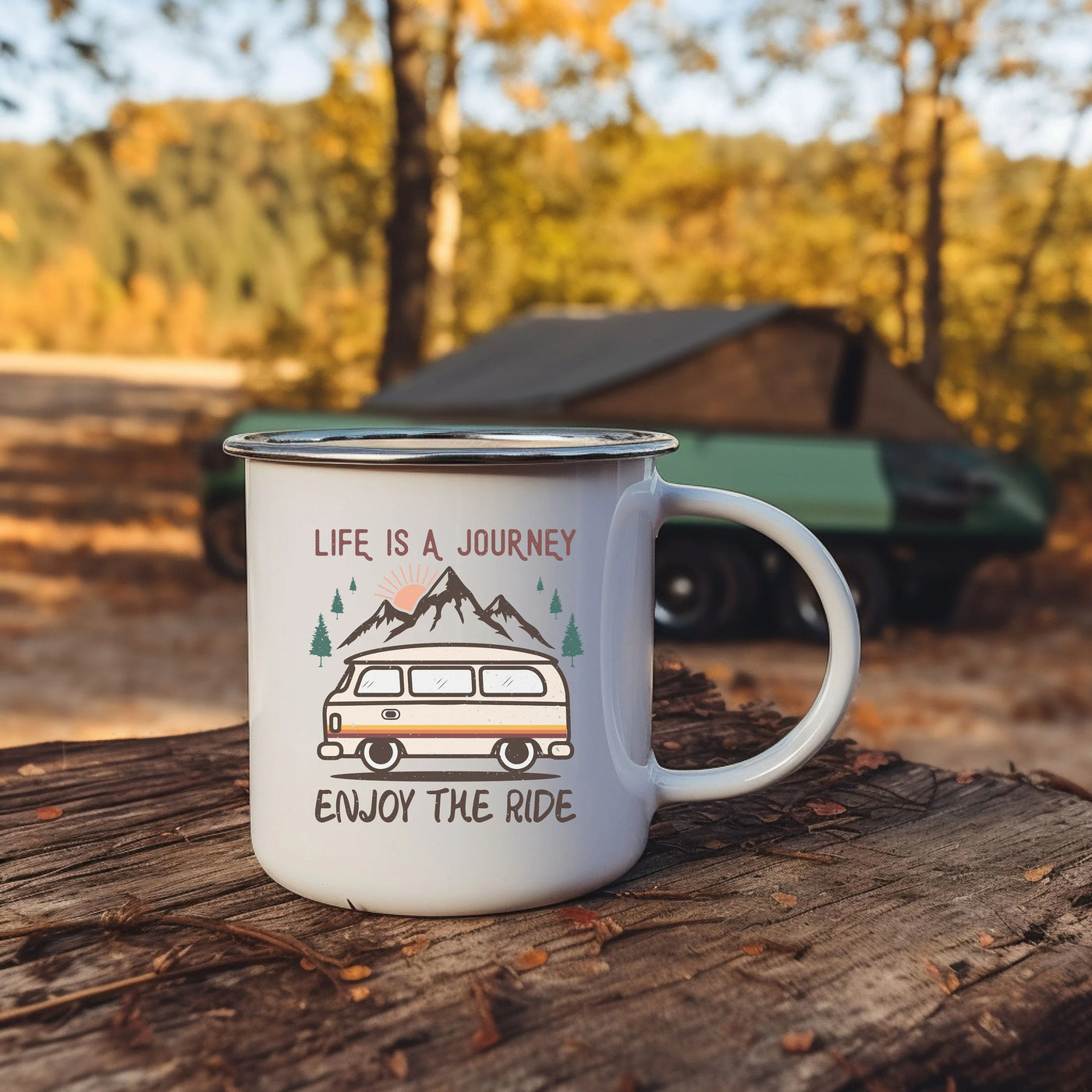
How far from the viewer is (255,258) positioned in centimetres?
5312

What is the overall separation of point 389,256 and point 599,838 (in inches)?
410

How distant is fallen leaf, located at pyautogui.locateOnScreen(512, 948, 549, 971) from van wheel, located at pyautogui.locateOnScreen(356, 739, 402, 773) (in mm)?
205

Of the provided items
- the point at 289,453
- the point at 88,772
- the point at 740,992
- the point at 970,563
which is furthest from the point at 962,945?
the point at 970,563

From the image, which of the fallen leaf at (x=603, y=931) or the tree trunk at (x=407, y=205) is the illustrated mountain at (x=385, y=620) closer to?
the fallen leaf at (x=603, y=931)

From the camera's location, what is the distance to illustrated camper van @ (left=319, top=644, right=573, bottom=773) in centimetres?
110

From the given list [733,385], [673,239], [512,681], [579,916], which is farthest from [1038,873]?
[673,239]

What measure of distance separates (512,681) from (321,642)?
18 cm

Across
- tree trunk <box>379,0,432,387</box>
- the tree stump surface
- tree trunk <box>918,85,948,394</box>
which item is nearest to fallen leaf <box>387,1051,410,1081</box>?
the tree stump surface

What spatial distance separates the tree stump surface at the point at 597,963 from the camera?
0.96m

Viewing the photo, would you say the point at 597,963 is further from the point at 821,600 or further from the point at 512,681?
the point at 821,600

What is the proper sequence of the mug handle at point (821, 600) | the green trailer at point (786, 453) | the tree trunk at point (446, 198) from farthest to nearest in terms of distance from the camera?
the tree trunk at point (446, 198) < the green trailer at point (786, 453) < the mug handle at point (821, 600)

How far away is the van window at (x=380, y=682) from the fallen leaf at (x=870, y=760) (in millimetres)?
822

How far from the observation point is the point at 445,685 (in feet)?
3.62

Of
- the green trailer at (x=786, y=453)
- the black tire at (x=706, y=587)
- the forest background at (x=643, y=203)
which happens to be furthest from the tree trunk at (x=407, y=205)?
the black tire at (x=706, y=587)
